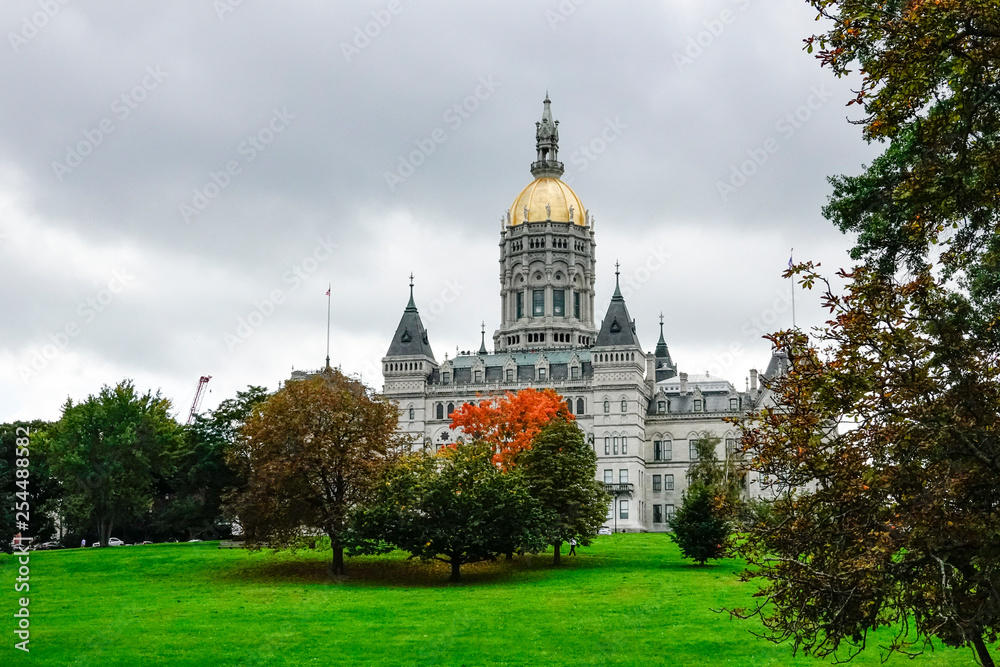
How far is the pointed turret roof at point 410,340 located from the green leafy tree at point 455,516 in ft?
205

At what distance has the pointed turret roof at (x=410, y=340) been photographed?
11150 centimetres

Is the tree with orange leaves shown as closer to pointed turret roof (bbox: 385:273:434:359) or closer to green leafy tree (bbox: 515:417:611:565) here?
green leafy tree (bbox: 515:417:611:565)

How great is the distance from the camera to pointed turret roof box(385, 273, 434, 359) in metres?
112

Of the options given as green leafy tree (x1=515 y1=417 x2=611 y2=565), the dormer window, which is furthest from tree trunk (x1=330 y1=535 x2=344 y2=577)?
the dormer window

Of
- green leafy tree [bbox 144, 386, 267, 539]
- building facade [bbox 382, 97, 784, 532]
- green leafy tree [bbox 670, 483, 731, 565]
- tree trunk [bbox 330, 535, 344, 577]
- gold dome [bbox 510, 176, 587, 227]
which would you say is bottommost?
tree trunk [bbox 330, 535, 344, 577]

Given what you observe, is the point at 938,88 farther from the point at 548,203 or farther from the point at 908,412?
the point at 548,203

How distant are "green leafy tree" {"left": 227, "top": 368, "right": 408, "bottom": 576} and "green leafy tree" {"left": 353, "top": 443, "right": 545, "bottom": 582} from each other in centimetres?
145

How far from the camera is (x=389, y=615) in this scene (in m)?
35.1

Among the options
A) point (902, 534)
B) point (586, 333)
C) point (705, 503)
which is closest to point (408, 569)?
point (705, 503)

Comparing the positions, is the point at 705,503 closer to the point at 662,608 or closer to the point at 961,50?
the point at 662,608

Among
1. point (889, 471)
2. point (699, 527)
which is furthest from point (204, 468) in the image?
point (889, 471)

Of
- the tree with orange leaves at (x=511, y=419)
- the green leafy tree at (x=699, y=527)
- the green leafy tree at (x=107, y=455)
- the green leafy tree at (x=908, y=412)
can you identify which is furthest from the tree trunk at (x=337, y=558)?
the green leafy tree at (x=908, y=412)

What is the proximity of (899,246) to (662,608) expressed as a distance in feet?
49.5

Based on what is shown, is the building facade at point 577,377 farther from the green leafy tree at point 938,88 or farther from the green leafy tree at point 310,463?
the green leafy tree at point 938,88
